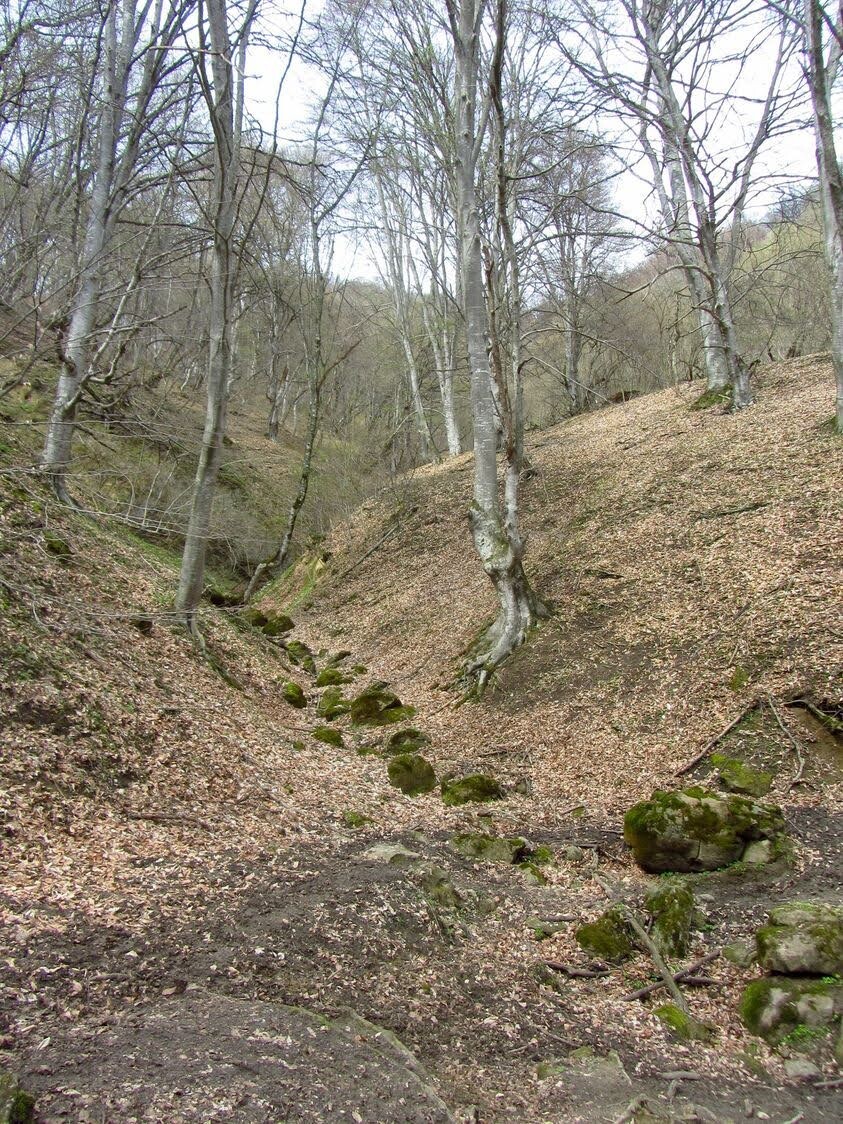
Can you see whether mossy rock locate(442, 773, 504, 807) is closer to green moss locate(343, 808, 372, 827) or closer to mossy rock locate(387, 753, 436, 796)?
mossy rock locate(387, 753, 436, 796)

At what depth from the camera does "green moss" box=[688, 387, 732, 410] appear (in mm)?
13195

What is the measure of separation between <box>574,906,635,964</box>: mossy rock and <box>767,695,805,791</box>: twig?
212cm

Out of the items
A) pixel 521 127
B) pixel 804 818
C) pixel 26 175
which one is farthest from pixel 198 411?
pixel 804 818

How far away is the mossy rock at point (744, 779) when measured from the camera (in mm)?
5414

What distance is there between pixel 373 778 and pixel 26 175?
30.8ft

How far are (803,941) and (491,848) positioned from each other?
2.33 m

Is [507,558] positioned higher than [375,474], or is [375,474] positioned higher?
[375,474]

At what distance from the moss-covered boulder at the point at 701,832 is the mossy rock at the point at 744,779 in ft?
1.33

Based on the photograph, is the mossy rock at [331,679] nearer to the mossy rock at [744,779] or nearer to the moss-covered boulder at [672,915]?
the mossy rock at [744,779]

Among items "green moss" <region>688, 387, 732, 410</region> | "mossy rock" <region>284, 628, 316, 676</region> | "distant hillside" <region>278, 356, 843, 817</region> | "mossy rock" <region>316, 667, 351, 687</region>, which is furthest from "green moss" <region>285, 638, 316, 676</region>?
"green moss" <region>688, 387, 732, 410</region>

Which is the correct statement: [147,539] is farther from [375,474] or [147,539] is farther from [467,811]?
[467,811]

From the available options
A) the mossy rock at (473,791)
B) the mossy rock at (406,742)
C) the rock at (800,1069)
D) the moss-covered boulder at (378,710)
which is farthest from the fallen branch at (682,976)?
the moss-covered boulder at (378,710)

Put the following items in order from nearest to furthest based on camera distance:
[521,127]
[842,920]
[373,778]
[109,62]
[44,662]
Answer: [842,920] < [44,662] < [373,778] < [109,62] < [521,127]

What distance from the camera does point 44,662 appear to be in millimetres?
5477
